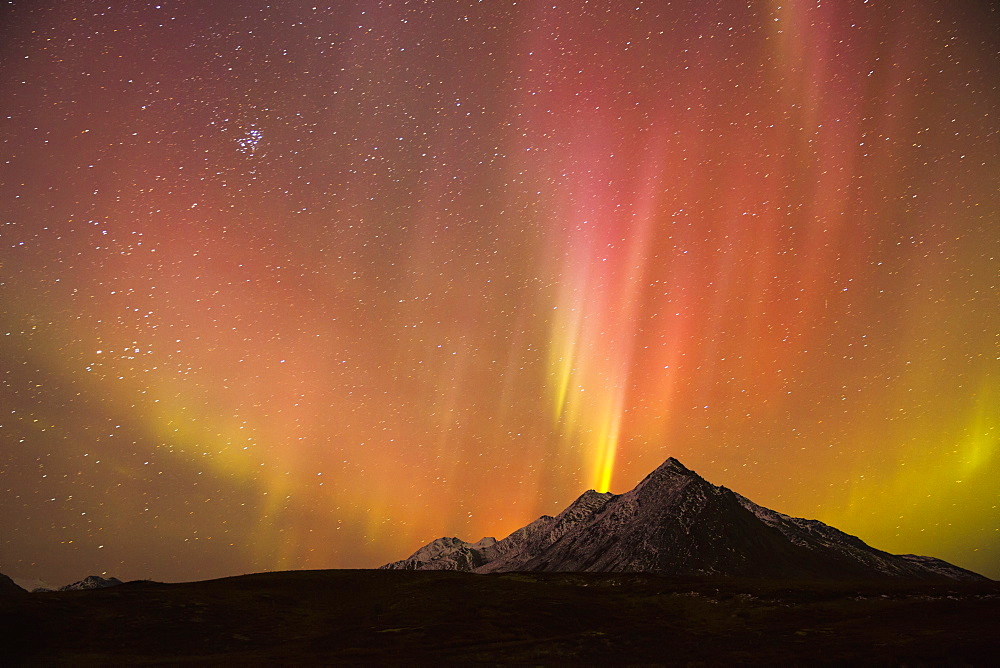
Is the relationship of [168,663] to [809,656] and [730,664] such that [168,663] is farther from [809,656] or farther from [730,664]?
[809,656]

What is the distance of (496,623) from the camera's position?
171 feet

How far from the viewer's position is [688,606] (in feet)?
195

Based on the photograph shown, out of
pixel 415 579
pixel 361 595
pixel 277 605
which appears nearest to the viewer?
pixel 277 605

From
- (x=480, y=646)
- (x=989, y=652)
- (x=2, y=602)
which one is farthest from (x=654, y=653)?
(x=2, y=602)

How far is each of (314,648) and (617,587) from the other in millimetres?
36594

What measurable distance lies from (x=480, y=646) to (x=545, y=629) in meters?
8.51

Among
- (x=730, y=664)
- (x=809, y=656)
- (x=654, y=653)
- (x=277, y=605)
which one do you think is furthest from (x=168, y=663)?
(x=809, y=656)

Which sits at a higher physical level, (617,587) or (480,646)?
(617,587)

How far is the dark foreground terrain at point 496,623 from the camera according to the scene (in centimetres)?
3834

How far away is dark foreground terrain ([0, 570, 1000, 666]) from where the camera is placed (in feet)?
126

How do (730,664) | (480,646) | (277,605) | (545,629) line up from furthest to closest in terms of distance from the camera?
(277,605)
(545,629)
(480,646)
(730,664)

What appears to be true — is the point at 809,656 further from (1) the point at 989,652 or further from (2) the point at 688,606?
(2) the point at 688,606

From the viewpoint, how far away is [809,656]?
110 feet

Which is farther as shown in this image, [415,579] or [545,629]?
[415,579]
